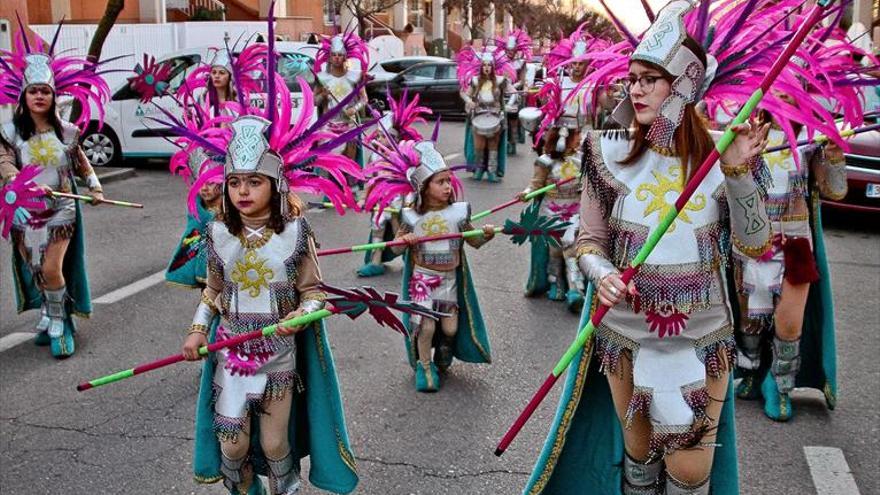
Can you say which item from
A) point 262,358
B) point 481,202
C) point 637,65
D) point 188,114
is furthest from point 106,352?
point 481,202

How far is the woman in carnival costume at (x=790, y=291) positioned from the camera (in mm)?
4949

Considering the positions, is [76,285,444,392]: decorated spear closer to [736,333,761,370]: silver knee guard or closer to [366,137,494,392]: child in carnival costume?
[366,137,494,392]: child in carnival costume

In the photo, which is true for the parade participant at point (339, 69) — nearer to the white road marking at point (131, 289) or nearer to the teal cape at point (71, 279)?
the white road marking at point (131, 289)

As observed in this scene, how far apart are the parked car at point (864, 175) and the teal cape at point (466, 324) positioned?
609 cm

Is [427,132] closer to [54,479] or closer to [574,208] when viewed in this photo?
[574,208]

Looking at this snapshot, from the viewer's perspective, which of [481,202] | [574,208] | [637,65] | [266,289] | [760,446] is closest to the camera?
[637,65]

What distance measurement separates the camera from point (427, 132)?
69.3 ft

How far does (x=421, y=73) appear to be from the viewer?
24.5m

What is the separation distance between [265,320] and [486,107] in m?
10.4

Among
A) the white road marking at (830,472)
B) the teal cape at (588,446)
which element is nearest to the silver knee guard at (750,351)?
the white road marking at (830,472)

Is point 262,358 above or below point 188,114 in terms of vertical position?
below

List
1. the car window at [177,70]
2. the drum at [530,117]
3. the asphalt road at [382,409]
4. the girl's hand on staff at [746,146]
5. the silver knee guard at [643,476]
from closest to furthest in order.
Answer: the girl's hand on staff at [746,146] < the silver knee guard at [643,476] < the asphalt road at [382,409] < the drum at [530,117] < the car window at [177,70]

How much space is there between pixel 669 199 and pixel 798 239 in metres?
2.09

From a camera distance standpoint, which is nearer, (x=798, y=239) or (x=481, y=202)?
(x=798, y=239)
